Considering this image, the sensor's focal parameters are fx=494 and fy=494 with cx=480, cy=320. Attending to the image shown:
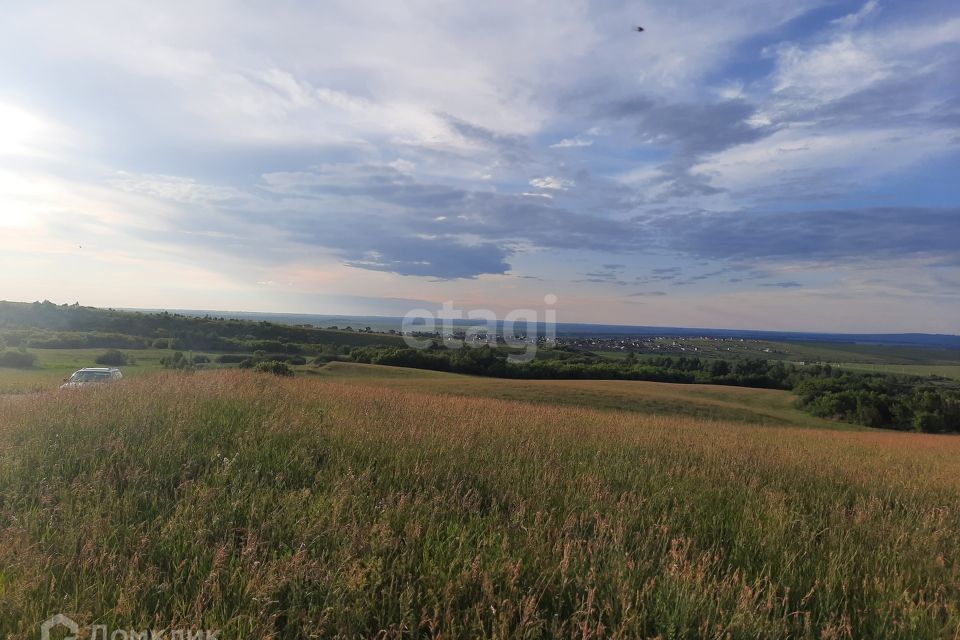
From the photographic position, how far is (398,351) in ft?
218

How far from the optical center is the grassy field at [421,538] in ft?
9.57

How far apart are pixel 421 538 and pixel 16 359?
65.2 m

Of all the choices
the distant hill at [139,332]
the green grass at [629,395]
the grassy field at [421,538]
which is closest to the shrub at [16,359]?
the distant hill at [139,332]

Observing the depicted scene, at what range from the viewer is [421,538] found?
12.3 feet

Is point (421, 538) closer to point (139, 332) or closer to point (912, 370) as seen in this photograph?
point (139, 332)

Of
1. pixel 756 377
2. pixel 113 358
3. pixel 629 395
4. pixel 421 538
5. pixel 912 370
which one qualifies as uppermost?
pixel 421 538

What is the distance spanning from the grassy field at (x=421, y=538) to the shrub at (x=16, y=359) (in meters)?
57.3

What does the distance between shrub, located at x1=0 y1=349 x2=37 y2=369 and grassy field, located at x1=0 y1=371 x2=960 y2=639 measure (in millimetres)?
57285

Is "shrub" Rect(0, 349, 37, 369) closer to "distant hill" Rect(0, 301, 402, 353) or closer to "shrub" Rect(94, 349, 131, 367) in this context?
"shrub" Rect(94, 349, 131, 367)

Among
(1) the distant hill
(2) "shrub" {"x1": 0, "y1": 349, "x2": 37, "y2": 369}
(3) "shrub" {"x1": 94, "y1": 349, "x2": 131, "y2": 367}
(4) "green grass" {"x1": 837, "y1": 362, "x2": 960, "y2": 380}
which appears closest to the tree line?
(4) "green grass" {"x1": 837, "y1": 362, "x2": 960, "y2": 380}

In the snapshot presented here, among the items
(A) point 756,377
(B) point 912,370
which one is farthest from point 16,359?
(B) point 912,370

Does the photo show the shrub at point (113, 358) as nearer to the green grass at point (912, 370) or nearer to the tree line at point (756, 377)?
the tree line at point (756, 377)

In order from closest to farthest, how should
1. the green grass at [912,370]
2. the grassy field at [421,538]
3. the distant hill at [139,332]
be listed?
the grassy field at [421,538] < the distant hill at [139,332] < the green grass at [912,370]

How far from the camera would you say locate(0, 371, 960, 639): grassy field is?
9.57ft
